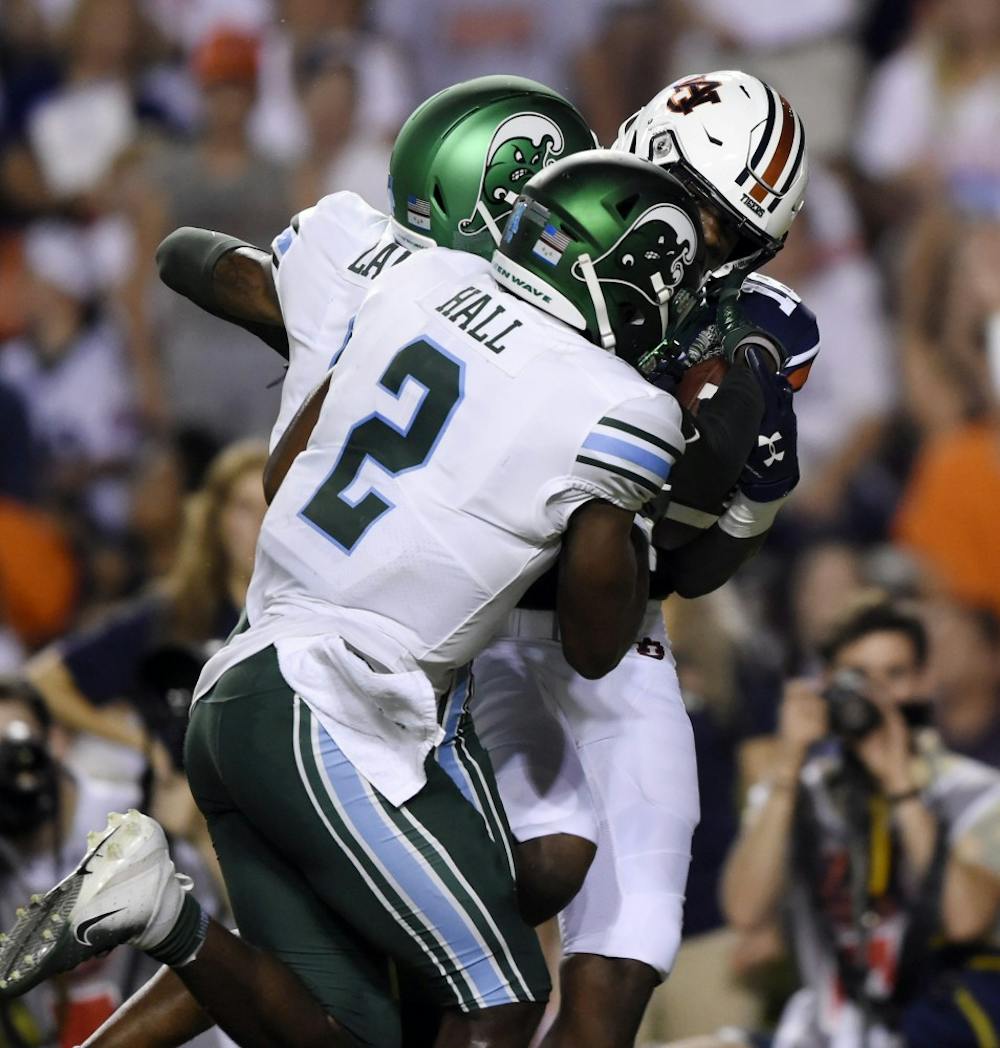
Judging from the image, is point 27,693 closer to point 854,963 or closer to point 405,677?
point 854,963

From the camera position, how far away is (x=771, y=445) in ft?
11.9

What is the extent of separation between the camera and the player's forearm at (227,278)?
386cm

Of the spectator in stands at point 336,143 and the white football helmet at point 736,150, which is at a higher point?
the white football helmet at point 736,150

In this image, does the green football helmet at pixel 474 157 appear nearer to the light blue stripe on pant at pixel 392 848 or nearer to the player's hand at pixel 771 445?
the player's hand at pixel 771 445

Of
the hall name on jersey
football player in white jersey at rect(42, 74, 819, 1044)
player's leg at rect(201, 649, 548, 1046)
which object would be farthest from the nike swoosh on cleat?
the hall name on jersey

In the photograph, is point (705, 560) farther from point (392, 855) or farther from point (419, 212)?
point (392, 855)

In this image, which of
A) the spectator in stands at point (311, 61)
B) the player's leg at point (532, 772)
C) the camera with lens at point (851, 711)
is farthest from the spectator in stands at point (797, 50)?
the player's leg at point (532, 772)

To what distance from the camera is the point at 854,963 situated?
5.11m

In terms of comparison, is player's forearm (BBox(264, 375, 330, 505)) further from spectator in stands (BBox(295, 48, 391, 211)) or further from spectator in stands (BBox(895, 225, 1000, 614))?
spectator in stands (BBox(295, 48, 391, 211))

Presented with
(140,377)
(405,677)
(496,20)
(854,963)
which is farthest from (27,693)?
(496,20)

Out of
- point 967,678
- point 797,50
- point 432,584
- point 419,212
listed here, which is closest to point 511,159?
point 419,212

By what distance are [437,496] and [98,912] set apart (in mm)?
856

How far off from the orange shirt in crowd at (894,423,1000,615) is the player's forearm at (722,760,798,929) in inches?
66.7

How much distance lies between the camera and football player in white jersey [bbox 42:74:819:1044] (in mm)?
3539
